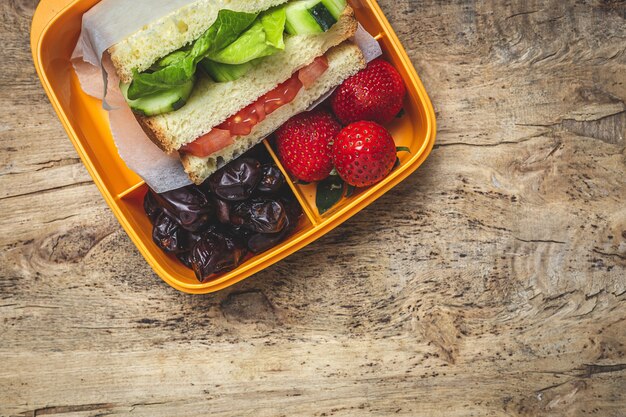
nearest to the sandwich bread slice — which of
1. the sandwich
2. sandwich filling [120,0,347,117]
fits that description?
the sandwich

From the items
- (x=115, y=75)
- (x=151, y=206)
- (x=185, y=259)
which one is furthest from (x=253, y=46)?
(x=185, y=259)

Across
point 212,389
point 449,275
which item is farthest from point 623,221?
point 212,389

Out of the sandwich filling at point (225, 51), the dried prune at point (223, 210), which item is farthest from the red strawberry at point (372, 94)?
the dried prune at point (223, 210)

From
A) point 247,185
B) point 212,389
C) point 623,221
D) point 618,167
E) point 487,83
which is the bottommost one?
point 623,221

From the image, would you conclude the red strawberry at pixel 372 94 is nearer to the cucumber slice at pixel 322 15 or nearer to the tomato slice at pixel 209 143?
the cucumber slice at pixel 322 15

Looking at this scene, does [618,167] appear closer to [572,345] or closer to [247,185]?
[572,345]

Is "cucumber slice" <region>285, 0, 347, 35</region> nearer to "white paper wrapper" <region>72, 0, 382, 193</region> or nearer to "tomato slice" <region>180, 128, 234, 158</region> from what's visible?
"white paper wrapper" <region>72, 0, 382, 193</region>

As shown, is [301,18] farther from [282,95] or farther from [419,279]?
[419,279]
